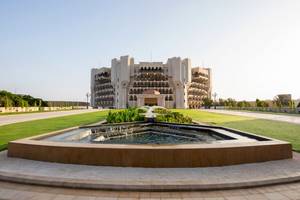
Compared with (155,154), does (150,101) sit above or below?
above

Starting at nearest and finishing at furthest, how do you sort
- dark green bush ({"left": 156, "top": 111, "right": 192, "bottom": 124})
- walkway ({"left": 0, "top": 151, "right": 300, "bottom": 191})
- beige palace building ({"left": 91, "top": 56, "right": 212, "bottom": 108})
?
1. walkway ({"left": 0, "top": 151, "right": 300, "bottom": 191})
2. dark green bush ({"left": 156, "top": 111, "right": 192, "bottom": 124})
3. beige palace building ({"left": 91, "top": 56, "right": 212, "bottom": 108})

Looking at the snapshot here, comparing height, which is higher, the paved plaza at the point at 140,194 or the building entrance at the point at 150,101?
the building entrance at the point at 150,101

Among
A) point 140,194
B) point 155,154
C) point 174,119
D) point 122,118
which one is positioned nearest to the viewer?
point 140,194

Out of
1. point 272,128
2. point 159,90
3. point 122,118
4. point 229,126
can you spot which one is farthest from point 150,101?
point 272,128

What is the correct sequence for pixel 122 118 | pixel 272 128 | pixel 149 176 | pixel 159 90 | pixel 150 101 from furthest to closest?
1. pixel 159 90
2. pixel 150 101
3. pixel 122 118
4. pixel 272 128
5. pixel 149 176

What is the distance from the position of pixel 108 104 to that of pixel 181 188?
9813 cm

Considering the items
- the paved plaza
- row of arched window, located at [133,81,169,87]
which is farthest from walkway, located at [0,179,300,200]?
row of arched window, located at [133,81,169,87]

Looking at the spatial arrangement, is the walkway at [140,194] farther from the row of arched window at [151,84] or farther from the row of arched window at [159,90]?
the row of arched window at [151,84]

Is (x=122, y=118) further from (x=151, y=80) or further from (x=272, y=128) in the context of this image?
(x=151, y=80)

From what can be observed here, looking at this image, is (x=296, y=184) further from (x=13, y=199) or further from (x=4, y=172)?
(x=4, y=172)

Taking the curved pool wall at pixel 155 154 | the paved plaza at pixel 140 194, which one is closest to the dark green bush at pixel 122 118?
the curved pool wall at pixel 155 154

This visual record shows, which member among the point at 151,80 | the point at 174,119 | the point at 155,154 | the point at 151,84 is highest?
the point at 151,80

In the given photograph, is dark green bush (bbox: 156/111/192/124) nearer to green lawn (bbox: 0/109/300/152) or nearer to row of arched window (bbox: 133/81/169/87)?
green lawn (bbox: 0/109/300/152)

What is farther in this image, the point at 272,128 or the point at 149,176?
the point at 272,128
